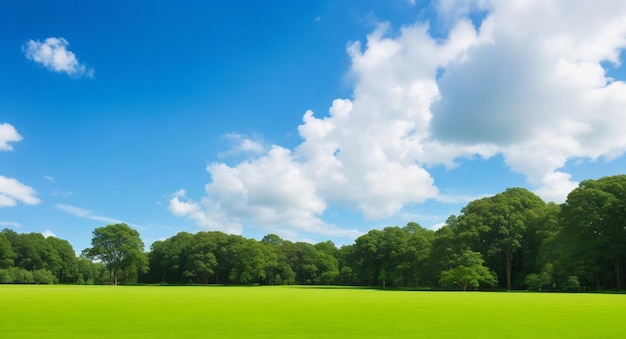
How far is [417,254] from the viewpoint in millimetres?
87312

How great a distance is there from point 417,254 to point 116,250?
6730 centimetres

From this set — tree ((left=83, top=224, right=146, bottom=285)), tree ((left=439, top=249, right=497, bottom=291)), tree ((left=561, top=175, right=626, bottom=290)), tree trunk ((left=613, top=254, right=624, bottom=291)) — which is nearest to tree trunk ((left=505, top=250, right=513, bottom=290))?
tree ((left=439, top=249, right=497, bottom=291))

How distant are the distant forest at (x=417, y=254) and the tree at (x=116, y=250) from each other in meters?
0.23

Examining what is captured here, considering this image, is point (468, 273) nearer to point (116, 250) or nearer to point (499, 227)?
point (499, 227)

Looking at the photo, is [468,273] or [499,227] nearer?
[468,273]

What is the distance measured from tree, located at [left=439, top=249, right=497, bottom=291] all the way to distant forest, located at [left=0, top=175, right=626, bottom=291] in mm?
174

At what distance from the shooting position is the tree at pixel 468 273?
64.4 m

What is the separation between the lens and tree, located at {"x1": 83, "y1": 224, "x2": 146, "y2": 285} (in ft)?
339

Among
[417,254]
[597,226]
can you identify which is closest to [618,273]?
[597,226]

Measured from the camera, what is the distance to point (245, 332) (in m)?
12.5

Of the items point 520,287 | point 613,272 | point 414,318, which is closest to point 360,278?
point 520,287

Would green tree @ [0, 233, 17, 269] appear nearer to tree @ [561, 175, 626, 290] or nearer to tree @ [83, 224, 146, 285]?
tree @ [83, 224, 146, 285]

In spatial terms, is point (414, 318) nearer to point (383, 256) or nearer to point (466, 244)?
point (466, 244)

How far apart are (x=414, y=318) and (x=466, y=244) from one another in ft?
198
